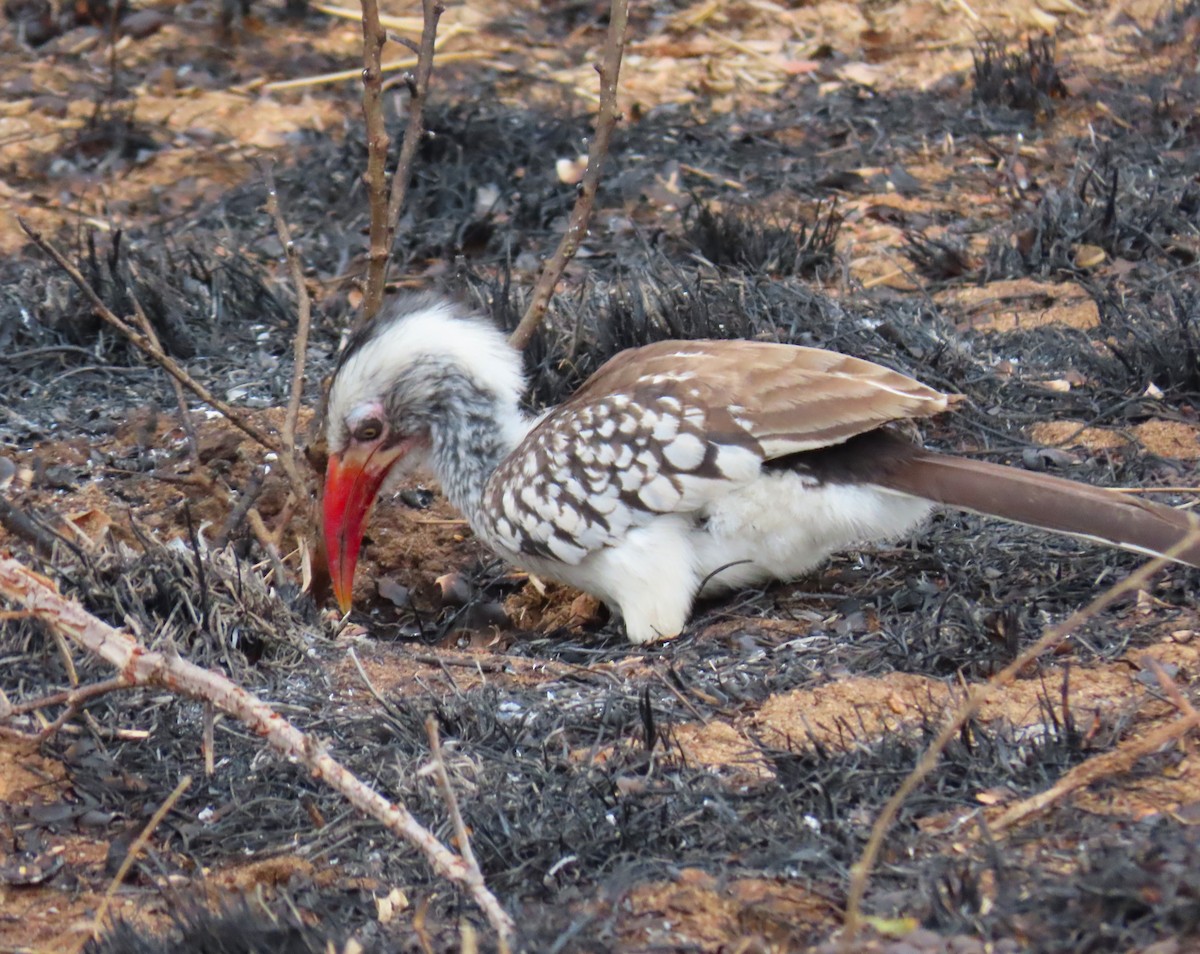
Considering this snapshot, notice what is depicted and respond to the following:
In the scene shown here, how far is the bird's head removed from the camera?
15.4 feet

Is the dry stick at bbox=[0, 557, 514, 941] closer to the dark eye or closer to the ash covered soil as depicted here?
the ash covered soil

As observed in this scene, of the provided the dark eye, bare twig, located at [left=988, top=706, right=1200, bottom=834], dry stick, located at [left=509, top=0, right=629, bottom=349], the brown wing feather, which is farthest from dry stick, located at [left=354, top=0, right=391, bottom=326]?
bare twig, located at [left=988, top=706, right=1200, bottom=834]

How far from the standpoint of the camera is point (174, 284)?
6.25 m

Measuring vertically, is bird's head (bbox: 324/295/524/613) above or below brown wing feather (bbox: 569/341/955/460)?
below

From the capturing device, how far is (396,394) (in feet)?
15.6

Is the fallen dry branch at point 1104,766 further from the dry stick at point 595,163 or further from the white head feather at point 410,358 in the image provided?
the dry stick at point 595,163

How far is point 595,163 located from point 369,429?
1112 mm

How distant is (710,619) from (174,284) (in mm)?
3021

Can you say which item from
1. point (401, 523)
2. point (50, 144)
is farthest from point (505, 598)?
point (50, 144)

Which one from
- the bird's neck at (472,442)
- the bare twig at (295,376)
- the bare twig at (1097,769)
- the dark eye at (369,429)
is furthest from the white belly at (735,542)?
the bare twig at (1097,769)

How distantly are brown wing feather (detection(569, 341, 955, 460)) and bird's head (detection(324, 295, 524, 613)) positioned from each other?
0.50 m

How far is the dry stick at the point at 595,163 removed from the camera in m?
4.83

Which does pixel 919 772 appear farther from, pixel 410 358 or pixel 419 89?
pixel 419 89

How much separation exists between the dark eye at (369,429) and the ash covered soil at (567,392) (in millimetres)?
348
